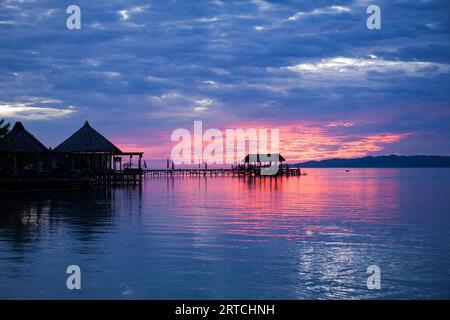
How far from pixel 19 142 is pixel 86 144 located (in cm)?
580

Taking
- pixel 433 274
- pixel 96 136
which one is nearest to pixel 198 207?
pixel 433 274

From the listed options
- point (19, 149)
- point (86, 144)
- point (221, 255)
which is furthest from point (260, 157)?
point (221, 255)

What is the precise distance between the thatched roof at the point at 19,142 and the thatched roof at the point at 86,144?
8.98 ft

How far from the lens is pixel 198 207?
26.5 m

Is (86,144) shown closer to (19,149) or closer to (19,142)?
(19,142)

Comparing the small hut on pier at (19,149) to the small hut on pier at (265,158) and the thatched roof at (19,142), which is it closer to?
the thatched roof at (19,142)

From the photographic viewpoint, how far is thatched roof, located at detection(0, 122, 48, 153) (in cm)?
3803

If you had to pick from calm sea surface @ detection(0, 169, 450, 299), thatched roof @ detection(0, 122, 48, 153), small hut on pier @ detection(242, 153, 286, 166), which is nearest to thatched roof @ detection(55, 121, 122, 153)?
thatched roof @ detection(0, 122, 48, 153)

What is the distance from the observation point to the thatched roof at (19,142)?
38031 mm

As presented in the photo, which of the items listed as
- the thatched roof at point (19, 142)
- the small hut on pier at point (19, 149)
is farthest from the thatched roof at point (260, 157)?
the small hut on pier at point (19, 149)

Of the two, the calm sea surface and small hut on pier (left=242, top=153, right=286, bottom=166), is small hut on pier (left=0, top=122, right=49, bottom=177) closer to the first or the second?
the calm sea surface

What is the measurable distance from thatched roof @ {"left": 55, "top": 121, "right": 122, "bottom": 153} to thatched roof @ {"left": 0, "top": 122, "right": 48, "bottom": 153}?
274cm
